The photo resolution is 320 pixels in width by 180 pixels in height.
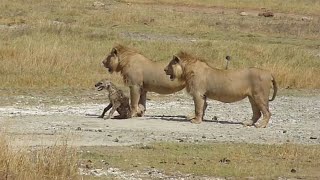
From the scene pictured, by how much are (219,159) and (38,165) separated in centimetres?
345

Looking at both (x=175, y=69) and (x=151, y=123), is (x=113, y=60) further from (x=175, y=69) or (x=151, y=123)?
(x=151, y=123)

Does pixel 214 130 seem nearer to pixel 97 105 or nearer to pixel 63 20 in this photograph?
pixel 97 105

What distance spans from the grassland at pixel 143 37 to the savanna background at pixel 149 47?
46 mm

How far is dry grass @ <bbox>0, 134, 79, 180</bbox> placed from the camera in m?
10.7

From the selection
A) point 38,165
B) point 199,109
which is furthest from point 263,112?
point 38,165

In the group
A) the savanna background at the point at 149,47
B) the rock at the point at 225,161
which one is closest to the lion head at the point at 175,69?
the savanna background at the point at 149,47

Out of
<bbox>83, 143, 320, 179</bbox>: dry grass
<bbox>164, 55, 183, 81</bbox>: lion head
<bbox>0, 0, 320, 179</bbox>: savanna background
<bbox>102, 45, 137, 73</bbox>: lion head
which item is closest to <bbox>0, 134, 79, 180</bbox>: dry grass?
<bbox>0, 0, 320, 179</bbox>: savanna background

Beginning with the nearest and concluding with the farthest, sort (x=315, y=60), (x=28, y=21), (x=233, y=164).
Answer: (x=233, y=164), (x=315, y=60), (x=28, y=21)

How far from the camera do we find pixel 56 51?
92.3 feet

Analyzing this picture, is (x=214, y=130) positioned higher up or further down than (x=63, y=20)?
higher up

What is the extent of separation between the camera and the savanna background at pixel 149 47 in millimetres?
12648

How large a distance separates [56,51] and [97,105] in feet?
25.7

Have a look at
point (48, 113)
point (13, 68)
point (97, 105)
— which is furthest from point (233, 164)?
point (13, 68)

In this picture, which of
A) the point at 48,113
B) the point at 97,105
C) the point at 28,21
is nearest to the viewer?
the point at 48,113
